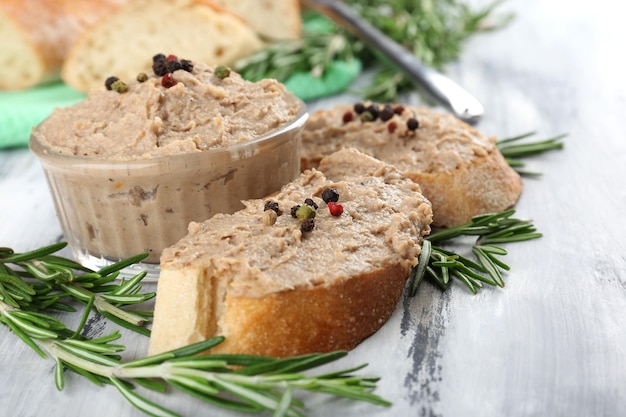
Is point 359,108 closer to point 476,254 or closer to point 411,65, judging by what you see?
point 476,254

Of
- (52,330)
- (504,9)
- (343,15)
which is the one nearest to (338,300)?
(52,330)

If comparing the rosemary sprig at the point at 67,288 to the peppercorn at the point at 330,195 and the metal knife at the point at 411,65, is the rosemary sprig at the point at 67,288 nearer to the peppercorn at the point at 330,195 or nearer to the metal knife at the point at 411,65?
the peppercorn at the point at 330,195

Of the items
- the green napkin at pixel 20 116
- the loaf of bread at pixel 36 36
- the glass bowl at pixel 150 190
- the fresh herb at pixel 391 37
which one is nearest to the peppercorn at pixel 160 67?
the glass bowl at pixel 150 190

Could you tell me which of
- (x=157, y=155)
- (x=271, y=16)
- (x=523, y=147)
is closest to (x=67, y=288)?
(x=157, y=155)

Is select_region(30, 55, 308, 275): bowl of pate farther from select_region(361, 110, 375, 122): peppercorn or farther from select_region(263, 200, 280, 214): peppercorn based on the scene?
select_region(361, 110, 375, 122): peppercorn

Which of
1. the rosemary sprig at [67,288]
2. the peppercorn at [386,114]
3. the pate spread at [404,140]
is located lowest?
the rosemary sprig at [67,288]

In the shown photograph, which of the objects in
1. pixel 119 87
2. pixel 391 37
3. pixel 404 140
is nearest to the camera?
pixel 119 87
